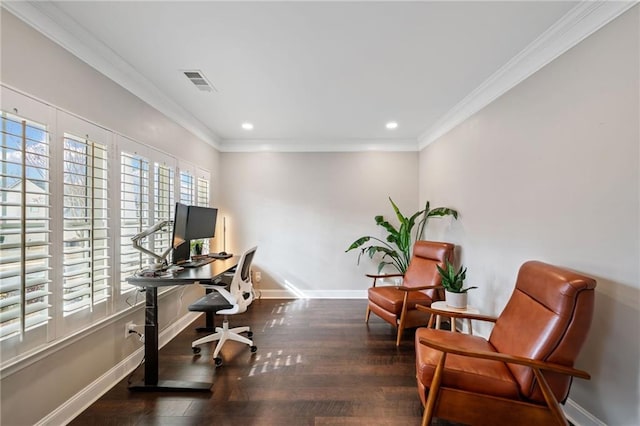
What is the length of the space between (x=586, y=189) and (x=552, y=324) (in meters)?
0.85

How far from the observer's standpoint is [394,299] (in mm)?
2811

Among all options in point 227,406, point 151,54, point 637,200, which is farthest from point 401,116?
point 227,406

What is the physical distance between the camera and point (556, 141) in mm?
1770

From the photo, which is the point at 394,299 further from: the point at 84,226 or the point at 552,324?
the point at 84,226

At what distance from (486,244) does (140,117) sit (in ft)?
11.5

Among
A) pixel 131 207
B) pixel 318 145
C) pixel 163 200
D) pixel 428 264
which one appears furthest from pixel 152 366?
pixel 318 145

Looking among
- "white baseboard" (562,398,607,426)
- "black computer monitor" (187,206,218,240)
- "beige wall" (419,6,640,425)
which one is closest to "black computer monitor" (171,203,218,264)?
"black computer monitor" (187,206,218,240)

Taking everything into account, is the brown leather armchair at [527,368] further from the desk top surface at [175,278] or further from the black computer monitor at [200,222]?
the black computer monitor at [200,222]

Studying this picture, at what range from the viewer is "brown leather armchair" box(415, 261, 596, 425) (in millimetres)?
1328

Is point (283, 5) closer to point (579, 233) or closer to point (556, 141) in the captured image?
point (556, 141)

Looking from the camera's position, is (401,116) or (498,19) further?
(401,116)

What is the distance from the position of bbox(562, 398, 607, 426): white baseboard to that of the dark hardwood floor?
3.07 ft

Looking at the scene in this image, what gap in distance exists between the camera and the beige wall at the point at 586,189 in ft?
4.46

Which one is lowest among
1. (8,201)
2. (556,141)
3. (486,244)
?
(486,244)
